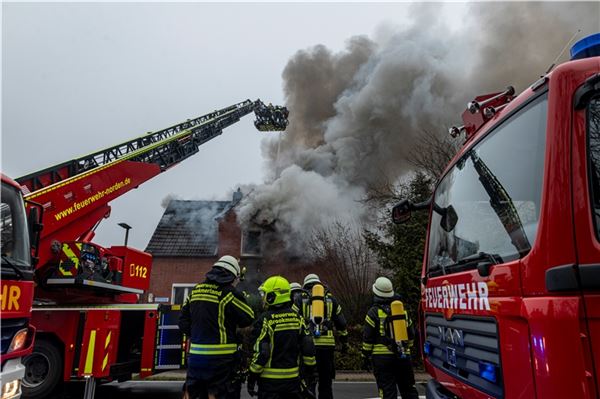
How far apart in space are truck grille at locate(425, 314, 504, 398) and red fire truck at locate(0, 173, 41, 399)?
110 inches

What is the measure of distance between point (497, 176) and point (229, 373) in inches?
110

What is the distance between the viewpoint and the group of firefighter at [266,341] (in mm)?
3344

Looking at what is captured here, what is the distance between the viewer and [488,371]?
189 cm

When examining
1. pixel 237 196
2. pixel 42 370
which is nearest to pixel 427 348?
pixel 42 370

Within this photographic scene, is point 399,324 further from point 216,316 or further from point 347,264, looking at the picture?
point 347,264

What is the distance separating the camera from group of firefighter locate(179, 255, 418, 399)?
334 cm

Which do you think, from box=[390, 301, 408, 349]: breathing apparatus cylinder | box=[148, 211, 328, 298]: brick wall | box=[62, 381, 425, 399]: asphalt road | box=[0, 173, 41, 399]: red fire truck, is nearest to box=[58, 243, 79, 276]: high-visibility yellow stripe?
box=[62, 381, 425, 399]: asphalt road

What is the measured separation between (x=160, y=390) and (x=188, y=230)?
11187 millimetres

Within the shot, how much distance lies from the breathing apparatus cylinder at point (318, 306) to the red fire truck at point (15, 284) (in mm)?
2987

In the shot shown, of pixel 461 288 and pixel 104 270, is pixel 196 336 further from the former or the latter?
pixel 104 270

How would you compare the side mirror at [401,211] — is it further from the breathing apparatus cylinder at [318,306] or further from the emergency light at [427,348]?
the breathing apparatus cylinder at [318,306]

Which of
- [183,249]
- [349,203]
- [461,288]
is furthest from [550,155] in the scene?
[183,249]

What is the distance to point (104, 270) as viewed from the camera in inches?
236

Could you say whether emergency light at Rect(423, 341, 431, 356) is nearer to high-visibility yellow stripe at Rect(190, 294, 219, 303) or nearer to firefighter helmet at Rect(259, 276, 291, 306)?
firefighter helmet at Rect(259, 276, 291, 306)
